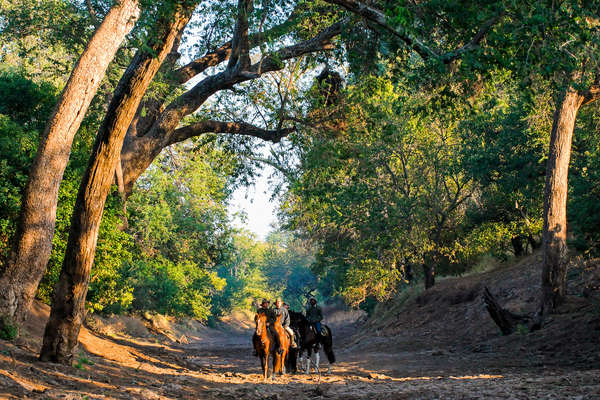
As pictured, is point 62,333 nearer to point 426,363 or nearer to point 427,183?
point 426,363

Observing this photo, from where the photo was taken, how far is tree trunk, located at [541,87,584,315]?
17.3 metres

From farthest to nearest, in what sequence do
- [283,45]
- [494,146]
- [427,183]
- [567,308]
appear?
[427,183], [494,146], [567,308], [283,45]

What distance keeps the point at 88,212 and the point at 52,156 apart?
150 cm

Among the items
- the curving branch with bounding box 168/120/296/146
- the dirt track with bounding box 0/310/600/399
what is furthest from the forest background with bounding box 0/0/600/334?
the dirt track with bounding box 0/310/600/399

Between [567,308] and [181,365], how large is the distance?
12314 mm

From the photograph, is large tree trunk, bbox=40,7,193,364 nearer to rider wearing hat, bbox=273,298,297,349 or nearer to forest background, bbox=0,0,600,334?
forest background, bbox=0,0,600,334

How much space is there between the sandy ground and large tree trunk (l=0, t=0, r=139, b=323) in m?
1.44

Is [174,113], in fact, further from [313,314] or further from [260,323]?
[313,314]

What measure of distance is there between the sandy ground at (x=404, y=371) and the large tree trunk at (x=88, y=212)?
0.51 m

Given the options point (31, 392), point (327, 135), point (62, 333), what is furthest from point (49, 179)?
point (327, 135)

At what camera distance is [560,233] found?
17297 millimetres

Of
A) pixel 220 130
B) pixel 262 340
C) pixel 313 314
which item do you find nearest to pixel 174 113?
pixel 220 130

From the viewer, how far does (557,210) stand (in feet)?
57.8

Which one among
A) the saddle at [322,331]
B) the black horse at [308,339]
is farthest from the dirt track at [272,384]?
the saddle at [322,331]
